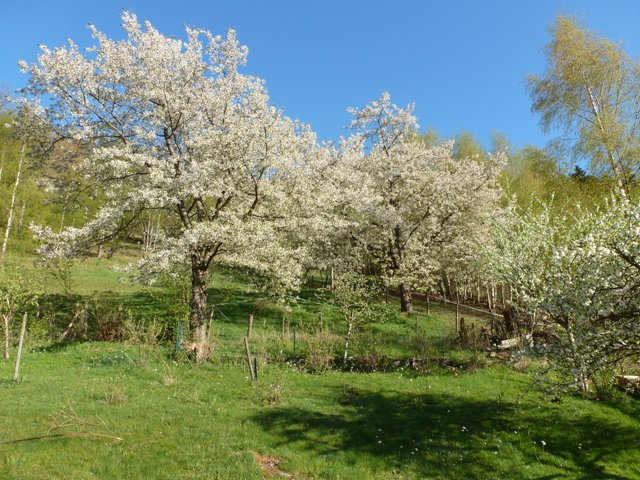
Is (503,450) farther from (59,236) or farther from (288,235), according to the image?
(59,236)

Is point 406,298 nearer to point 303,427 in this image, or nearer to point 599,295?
point 303,427

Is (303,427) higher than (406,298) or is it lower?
lower

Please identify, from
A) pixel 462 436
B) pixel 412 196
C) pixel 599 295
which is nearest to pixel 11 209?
pixel 412 196

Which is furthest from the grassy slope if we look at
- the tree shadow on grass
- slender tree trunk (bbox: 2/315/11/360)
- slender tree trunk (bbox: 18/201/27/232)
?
slender tree trunk (bbox: 18/201/27/232)

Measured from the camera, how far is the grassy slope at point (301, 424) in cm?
959

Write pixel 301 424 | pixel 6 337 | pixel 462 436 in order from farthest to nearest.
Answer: pixel 6 337, pixel 301 424, pixel 462 436

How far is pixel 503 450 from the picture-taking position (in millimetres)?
10992

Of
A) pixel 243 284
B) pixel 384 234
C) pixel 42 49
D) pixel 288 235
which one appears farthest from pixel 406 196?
pixel 42 49

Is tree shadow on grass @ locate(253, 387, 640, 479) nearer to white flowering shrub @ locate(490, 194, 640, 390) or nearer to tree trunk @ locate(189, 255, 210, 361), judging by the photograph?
white flowering shrub @ locate(490, 194, 640, 390)

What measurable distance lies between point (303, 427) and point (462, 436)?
4.39 meters

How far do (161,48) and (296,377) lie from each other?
16.3 metres

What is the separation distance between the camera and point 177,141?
21.8 metres

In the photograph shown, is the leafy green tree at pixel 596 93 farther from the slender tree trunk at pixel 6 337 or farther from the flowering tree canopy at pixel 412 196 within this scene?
the slender tree trunk at pixel 6 337

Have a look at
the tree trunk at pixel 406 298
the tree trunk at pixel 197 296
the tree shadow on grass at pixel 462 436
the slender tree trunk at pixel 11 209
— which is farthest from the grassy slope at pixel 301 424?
the slender tree trunk at pixel 11 209
